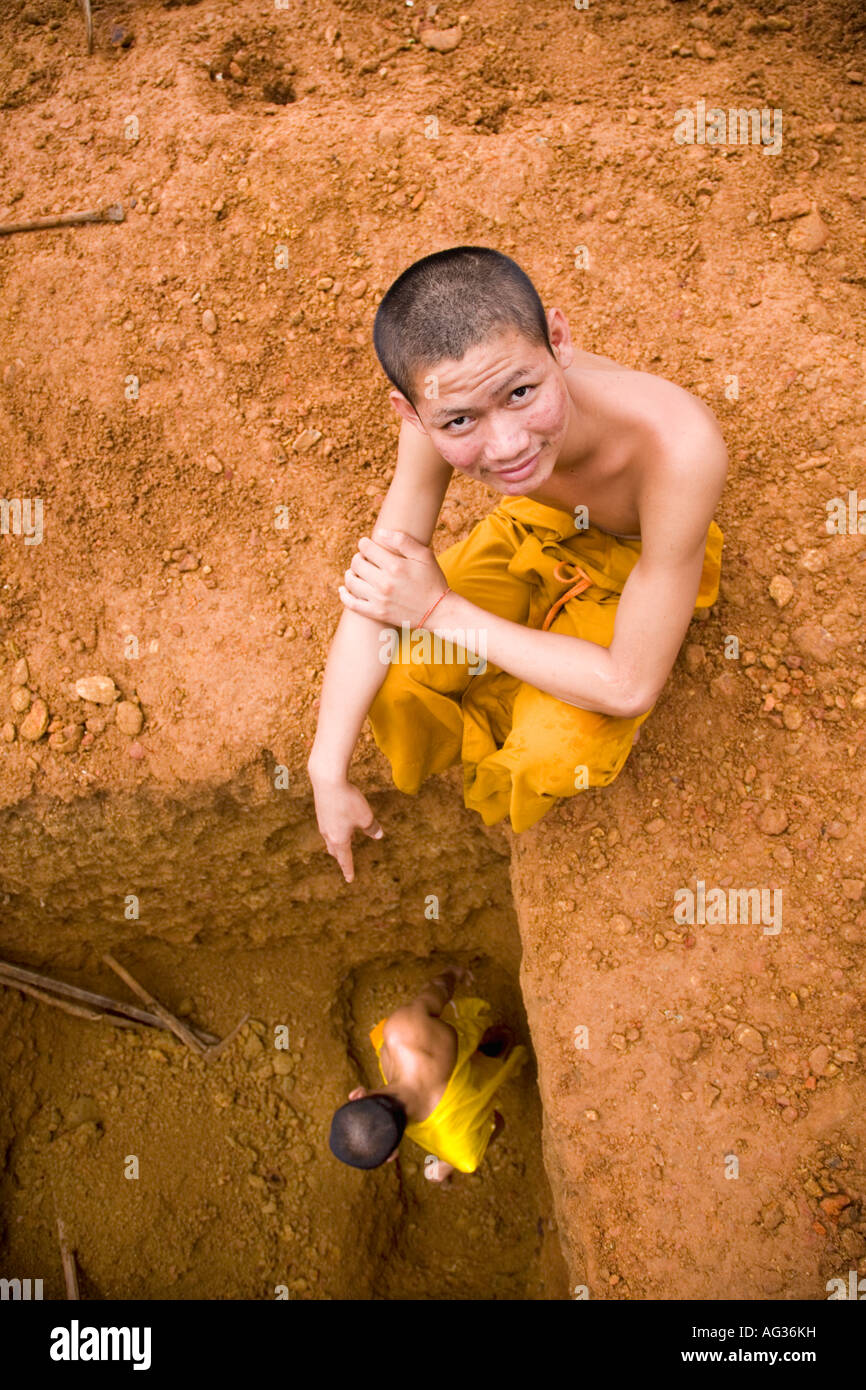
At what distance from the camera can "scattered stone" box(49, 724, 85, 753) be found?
122 inches

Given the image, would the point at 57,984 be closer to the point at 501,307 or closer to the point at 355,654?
the point at 355,654

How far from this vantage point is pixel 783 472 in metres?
2.77

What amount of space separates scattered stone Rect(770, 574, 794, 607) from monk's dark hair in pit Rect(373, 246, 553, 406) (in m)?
1.22

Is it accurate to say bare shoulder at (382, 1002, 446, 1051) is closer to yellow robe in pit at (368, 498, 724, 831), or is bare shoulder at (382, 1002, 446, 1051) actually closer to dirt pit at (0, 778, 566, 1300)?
dirt pit at (0, 778, 566, 1300)

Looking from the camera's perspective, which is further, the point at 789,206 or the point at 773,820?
the point at 789,206

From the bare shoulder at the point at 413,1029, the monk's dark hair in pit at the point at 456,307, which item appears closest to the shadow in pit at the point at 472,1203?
the bare shoulder at the point at 413,1029

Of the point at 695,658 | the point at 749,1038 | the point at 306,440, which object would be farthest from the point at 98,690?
the point at 749,1038

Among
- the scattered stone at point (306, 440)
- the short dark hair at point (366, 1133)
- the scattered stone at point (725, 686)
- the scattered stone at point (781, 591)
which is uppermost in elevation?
the scattered stone at point (306, 440)

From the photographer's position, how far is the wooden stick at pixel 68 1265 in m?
3.57

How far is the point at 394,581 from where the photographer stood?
2082mm

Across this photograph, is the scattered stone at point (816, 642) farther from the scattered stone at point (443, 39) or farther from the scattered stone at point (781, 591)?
the scattered stone at point (443, 39)

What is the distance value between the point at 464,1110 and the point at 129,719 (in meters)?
1.78

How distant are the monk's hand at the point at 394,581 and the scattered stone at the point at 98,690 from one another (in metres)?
1.28

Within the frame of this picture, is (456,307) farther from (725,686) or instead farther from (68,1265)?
(68,1265)
